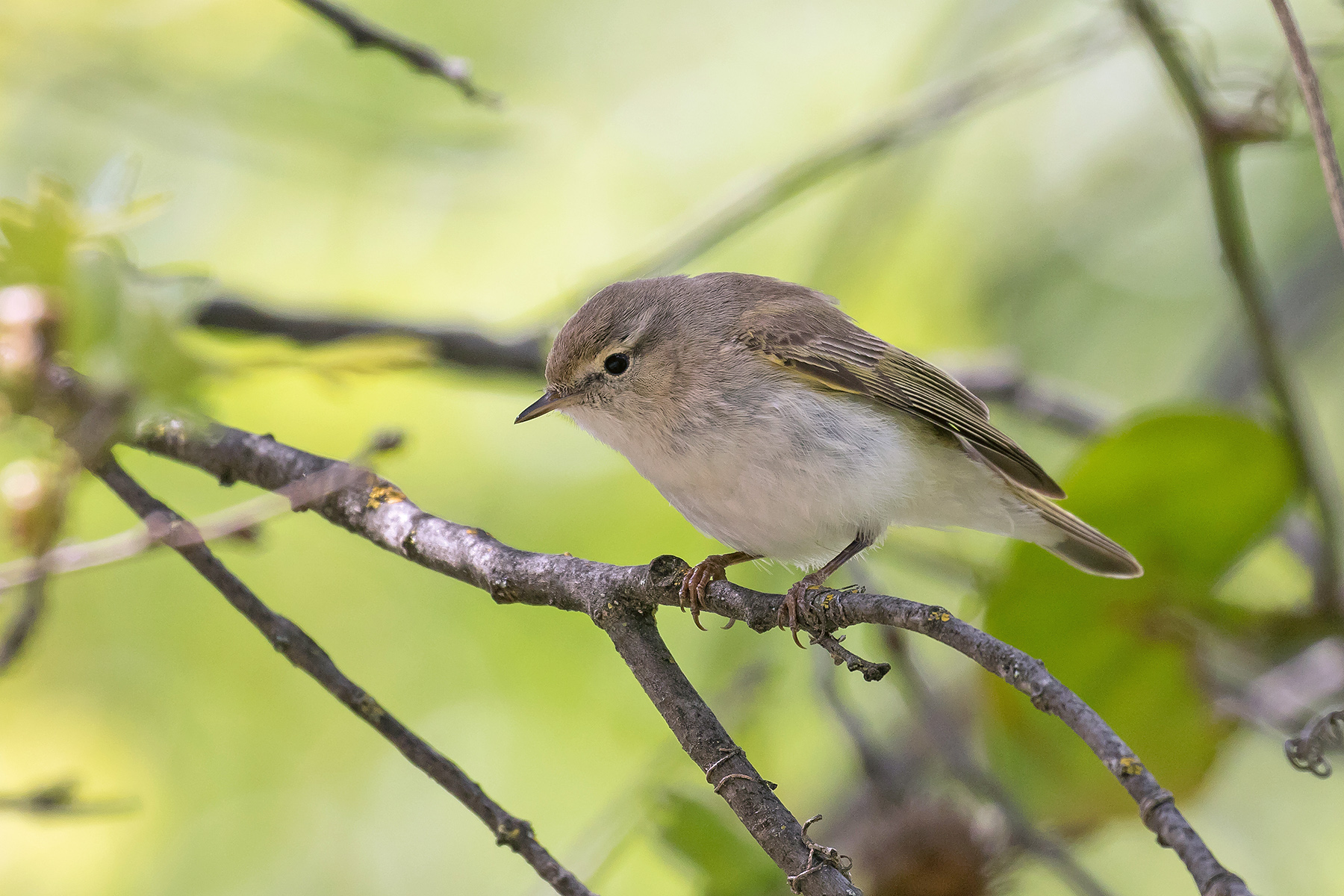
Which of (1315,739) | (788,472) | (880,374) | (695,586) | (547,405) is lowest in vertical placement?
(1315,739)

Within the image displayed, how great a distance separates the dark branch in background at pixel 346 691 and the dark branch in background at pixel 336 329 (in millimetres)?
1711

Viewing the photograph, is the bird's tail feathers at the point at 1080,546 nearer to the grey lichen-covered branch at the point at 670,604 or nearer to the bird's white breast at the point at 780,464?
the bird's white breast at the point at 780,464

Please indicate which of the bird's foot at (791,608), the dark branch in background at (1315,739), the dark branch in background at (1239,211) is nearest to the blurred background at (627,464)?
the dark branch in background at (1239,211)

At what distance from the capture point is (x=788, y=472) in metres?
3.12

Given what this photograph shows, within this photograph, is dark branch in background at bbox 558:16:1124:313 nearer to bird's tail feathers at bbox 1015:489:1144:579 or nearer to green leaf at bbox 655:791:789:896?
bird's tail feathers at bbox 1015:489:1144:579

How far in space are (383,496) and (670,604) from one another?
2.64 ft

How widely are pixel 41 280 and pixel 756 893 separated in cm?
244

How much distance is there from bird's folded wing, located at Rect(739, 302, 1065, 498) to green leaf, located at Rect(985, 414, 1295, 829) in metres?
0.26

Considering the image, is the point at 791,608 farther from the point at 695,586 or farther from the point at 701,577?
the point at 701,577

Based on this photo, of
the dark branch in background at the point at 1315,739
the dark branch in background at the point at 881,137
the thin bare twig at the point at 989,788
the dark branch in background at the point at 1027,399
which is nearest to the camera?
the dark branch in background at the point at 1315,739

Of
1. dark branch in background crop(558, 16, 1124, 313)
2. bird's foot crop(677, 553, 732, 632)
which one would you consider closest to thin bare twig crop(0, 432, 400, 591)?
bird's foot crop(677, 553, 732, 632)

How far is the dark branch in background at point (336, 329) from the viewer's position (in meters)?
3.94

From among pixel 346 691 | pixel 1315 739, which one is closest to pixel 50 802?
pixel 346 691

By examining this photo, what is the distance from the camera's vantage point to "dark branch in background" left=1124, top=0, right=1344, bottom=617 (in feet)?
11.0
